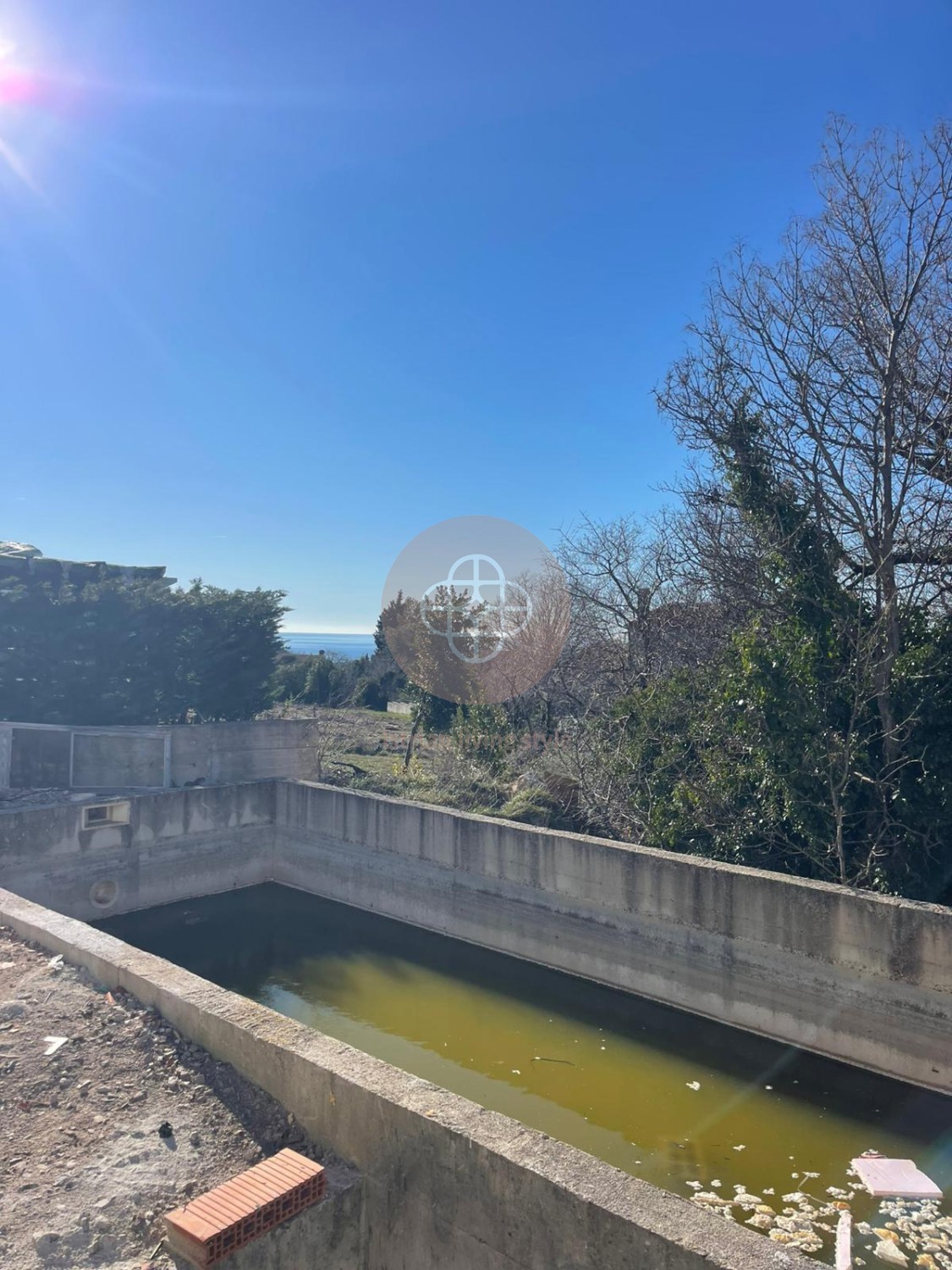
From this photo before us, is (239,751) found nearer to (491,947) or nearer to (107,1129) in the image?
(491,947)

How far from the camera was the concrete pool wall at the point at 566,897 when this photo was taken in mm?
7199

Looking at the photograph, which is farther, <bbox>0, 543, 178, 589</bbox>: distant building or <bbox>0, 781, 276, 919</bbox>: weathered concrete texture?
<bbox>0, 543, 178, 589</bbox>: distant building

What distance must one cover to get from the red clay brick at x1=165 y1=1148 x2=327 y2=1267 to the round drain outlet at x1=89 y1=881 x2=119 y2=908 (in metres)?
Answer: 9.32

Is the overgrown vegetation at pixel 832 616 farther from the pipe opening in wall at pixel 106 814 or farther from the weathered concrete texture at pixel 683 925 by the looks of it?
the pipe opening in wall at pixel 106 814

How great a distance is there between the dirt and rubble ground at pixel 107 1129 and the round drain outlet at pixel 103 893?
22.0 feet

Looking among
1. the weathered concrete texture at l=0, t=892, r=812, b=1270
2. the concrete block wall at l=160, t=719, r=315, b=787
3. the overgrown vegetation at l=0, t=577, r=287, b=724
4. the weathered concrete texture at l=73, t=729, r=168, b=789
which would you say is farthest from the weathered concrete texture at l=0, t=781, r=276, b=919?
the weathered concrete texture at l=0, t=892, r=812, b=1270

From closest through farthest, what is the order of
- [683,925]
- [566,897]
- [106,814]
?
[683,925]
[566,897]
[106,814]

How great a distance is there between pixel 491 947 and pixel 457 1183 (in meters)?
6.88

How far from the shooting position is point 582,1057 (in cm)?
784

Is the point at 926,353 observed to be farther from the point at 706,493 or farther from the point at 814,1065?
the point at 814,1065

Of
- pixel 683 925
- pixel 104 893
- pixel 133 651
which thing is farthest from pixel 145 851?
pixel 683 925

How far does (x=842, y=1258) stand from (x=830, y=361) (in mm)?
8251

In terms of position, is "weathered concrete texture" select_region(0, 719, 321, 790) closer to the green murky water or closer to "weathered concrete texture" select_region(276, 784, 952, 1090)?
the green murky water

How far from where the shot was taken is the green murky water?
628cm
